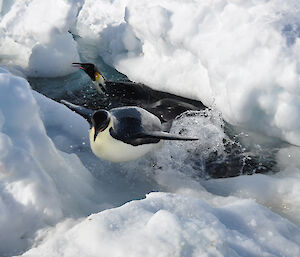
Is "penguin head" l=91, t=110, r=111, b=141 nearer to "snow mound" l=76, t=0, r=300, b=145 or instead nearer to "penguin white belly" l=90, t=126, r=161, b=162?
"penguin white belly" l=90, t=126, r=161, b=162

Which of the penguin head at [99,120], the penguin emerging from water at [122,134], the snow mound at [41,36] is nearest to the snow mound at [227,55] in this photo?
the snow mound at [41,36]

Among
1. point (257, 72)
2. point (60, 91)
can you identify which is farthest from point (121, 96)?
point (257, 72)

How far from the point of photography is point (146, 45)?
539 centimetres

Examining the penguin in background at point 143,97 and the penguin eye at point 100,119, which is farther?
the penguin in background at point 143,97

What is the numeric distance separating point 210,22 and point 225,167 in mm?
1790

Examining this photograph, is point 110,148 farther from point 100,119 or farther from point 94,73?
point 94,73

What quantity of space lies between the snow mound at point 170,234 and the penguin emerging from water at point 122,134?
114cm

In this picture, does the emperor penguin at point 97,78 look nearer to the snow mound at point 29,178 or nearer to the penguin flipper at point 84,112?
the penguin flipper at point 84,112

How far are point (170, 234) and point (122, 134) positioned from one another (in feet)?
5.41

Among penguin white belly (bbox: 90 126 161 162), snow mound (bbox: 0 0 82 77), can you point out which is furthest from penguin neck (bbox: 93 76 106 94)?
penguin white belly (bbox: 90 126 161 162)

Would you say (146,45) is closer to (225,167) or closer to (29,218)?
(225,167)

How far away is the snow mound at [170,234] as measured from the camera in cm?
154

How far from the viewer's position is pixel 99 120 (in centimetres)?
299

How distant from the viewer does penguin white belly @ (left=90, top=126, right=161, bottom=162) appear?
3.01 meters
